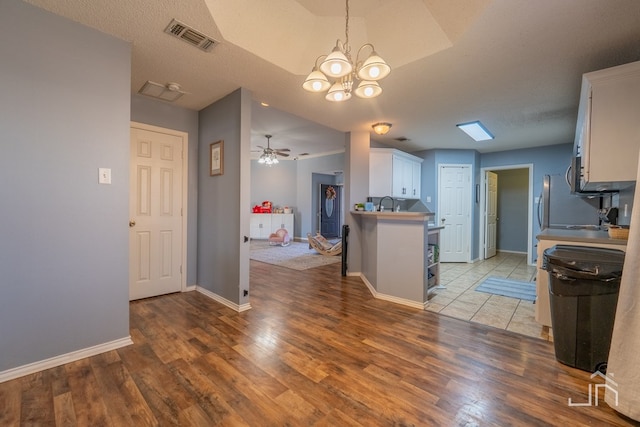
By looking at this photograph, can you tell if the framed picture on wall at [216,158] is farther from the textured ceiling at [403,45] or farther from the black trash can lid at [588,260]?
the black trash can lid at [588,260]

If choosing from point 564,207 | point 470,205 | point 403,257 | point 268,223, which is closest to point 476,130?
point 564,207

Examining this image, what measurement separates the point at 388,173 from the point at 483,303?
2584 mm

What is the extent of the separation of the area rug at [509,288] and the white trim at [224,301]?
122 inches

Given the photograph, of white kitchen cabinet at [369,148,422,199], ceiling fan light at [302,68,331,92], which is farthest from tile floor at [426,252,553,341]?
ceiling fan light at [302,68,331,92]

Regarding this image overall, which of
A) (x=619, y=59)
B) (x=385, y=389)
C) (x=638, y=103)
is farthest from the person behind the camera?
(x=619, y=59)

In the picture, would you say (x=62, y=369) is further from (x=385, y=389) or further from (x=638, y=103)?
(x=638, y=103)

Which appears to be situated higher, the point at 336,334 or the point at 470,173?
the point at 470,173

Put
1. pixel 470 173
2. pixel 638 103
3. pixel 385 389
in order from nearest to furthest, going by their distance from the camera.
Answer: pixel 385 389 → pixel 638 103 → pixel 470 173

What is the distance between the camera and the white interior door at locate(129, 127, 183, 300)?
317cm

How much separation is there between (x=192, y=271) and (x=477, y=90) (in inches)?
160

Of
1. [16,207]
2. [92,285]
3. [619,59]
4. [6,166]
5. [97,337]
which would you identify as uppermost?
[619,59]

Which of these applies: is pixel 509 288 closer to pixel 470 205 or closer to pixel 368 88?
pixel 470 205

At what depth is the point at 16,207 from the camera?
1.76 metres

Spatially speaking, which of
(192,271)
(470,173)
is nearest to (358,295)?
(192,271)
